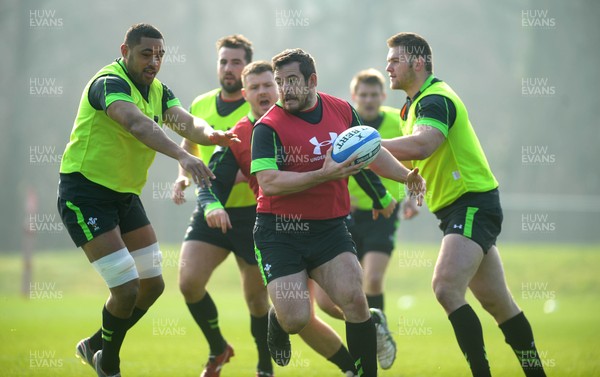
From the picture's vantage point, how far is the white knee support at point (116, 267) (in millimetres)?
5965

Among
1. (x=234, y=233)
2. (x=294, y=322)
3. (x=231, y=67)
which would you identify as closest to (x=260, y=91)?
(x=231, y=67)

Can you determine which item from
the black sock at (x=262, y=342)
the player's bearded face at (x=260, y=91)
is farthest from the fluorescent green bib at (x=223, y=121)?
the black sock at (x=262, y=342)

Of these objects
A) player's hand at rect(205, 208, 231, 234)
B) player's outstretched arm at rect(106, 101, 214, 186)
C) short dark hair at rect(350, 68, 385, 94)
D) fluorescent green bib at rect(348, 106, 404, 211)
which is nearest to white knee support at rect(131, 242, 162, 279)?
player's hand at rect(205, 208, 231, 234)

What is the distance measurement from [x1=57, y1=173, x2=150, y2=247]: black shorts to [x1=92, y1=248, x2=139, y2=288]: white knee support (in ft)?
0.65

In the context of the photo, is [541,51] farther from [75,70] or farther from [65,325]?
[65,325]

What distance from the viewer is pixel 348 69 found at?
42.2 m

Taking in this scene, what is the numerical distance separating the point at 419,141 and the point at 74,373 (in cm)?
392

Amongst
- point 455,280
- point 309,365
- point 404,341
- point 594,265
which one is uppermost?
point 455,280

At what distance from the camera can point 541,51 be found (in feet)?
126

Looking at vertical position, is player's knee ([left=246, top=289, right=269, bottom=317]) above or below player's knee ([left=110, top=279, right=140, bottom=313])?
below

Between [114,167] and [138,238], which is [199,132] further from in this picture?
[138,238]

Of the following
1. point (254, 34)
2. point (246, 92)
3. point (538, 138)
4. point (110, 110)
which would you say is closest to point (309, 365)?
point (246, 92)

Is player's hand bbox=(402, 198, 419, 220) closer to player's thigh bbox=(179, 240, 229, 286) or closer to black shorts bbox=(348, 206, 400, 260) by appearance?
black shorts bbox=(348, 206, 400, 260)

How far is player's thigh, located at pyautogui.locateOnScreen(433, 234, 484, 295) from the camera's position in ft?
19.0
